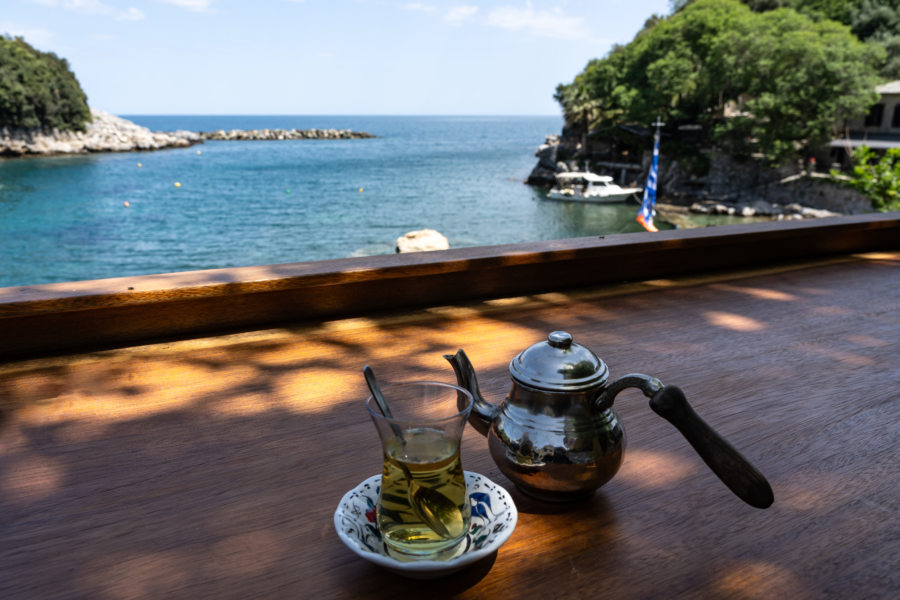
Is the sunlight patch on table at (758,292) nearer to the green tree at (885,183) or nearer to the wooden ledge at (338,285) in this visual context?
the wooden ledge at (338,285)

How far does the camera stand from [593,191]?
27969 mm

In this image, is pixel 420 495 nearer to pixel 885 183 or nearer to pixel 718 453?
pixel 718 453

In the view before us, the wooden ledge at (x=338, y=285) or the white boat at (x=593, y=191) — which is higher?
the wooden ledge at (x=338, y=285)

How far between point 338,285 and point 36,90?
52.0m

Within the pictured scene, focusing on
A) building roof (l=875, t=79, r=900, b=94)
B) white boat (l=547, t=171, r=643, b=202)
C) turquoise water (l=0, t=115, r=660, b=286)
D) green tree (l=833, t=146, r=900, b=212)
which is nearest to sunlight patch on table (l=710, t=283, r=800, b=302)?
green tree (l=833, t=146, r=900, b=212)

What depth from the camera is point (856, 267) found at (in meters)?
2.07

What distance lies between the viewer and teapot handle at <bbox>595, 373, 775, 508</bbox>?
538 mm

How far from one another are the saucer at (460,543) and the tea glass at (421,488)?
15 millimetres

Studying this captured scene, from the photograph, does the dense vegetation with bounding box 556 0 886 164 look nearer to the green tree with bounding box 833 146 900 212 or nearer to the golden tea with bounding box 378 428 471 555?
the green tree with bounding box 833 146 900 212

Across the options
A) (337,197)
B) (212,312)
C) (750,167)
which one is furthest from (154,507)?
(337,197)

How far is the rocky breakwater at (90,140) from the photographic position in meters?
43.9

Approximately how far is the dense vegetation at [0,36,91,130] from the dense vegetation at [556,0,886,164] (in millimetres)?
38776

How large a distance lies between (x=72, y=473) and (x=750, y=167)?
28.4m

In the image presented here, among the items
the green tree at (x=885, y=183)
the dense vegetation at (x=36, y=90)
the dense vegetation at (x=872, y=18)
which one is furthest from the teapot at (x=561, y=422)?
the dense vegetation at (x=36, y=90)
